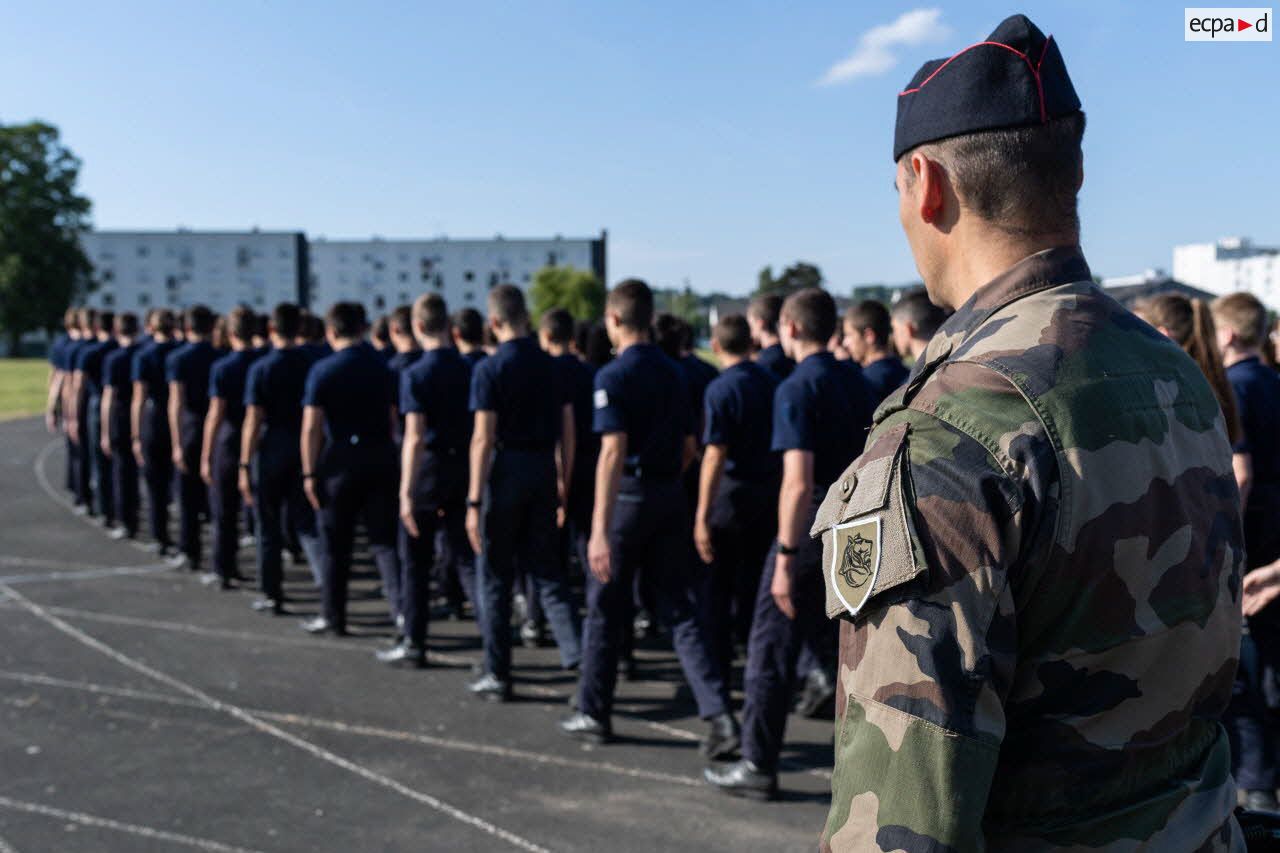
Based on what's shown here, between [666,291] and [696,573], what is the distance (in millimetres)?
144033

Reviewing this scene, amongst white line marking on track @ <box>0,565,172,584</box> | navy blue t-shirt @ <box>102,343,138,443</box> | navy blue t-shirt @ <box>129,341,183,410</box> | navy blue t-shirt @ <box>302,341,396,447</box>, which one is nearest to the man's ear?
navy blue t-shirt @ <box>302,341,396,447</box>

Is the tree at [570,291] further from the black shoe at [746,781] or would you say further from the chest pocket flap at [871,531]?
the chest pocket flap at [871,531]

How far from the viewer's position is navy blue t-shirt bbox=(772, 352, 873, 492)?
4730 mm

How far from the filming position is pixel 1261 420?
495 cm

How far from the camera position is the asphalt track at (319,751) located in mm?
4586

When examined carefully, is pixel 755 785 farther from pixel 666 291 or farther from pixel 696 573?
pixel 666 291

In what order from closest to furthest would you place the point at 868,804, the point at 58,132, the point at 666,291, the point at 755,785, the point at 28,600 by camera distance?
the point at 868,804 → the point at 755,785 → the point at 28,600 → the point at 58,132 → the point at 666,291

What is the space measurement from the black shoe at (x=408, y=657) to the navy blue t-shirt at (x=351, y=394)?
4.91 ft

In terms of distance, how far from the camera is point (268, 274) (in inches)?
4259

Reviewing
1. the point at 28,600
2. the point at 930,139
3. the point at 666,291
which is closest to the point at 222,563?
the point at 28,600

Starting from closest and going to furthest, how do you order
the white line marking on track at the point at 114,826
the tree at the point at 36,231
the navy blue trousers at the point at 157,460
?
the white line marking on track at the point at 114,826 < the navy blue trousers at the point at 157,460 < the tree at the point at 36,231

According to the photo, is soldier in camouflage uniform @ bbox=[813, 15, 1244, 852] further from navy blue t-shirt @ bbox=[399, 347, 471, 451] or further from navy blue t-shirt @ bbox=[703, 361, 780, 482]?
navy blue t-shirt @ bbox=[399, 347, 471, 451]

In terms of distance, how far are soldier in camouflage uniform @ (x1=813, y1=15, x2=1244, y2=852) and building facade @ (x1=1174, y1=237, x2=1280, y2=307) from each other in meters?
116

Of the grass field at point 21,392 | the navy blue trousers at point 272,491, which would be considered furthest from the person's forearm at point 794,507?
the grass field at point 21,392
